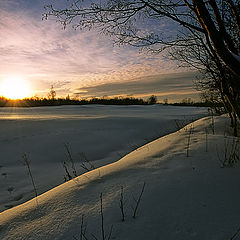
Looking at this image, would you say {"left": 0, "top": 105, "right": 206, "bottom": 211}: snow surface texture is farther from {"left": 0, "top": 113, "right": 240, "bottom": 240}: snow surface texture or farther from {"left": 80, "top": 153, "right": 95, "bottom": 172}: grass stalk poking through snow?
{"left": 0, "top": 113, "right": 240, "bottom": 240}: snow surface texture

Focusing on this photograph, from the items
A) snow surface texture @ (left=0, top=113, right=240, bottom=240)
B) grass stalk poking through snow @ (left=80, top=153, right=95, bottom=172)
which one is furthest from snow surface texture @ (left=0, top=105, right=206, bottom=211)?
snow surface texture @ (left=0, top=113, right=240, bottom=240)

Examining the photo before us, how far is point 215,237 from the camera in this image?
0.76 meters

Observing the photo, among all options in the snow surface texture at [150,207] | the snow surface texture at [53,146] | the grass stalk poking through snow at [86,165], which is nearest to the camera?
the snow surface texture at [150,207]

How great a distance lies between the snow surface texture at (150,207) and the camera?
83 cm

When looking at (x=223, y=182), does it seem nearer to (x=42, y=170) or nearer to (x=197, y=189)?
(x=197, y=189)

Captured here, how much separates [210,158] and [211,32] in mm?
1046

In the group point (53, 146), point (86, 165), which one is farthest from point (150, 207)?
point (53, 146)

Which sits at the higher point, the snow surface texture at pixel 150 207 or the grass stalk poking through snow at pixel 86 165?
the snow surface texture at pixel 150 207

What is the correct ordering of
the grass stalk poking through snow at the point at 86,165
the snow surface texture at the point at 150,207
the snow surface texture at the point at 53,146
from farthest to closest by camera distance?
the grass stalk poking through snow at the point at 86,165 < the snow surface texture at the point at 53,146 < the snow surface texture at the point at 150,207

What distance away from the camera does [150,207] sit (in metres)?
0.97

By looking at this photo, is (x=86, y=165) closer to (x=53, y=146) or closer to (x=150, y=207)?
(x=53, y=146)

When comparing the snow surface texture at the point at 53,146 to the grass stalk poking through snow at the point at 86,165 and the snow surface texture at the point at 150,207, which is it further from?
the snow surface texture at the point at 150,207

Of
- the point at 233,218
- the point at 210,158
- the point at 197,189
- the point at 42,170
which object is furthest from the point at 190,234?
the point at 42,170

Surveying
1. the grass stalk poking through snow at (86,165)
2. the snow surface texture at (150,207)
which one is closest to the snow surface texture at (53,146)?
the grass stalk poking through snow at (86,165)
